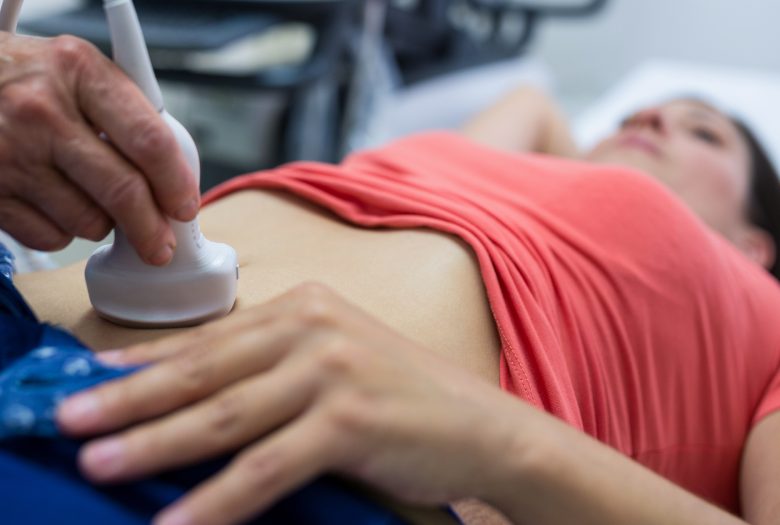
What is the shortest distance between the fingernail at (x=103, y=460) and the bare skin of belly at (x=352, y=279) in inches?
9.2

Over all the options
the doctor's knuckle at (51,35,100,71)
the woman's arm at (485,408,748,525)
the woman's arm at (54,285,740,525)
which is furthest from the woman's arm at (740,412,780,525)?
the doctor's knuckle at (51,35,100,71)

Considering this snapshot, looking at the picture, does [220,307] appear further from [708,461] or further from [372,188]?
[708,461]

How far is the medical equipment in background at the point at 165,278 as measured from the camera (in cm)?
64

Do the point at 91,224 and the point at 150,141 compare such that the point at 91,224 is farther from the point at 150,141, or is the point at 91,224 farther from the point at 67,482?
the point at 67,482

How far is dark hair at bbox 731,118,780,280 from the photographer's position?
4.97ft

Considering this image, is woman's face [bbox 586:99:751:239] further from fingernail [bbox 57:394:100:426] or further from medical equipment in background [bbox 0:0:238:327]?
fingernail [bbox 57:394:100:426]

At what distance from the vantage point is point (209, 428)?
1.49ft

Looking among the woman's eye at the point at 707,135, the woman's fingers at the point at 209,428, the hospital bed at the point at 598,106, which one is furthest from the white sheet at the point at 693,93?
the woman's fingers at the point at 209,428

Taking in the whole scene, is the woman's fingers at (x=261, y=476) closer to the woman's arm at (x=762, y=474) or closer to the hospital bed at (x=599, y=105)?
the woman's arm at (x=762, y=474)

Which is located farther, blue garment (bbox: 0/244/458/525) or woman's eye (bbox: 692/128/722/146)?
woman's eye (bbox: 692/128/722/146)

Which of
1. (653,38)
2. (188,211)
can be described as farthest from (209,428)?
(653,38)

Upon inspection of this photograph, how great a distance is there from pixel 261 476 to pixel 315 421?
0.14 ft

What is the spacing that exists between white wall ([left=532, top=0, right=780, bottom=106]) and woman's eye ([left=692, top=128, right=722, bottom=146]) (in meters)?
1.66

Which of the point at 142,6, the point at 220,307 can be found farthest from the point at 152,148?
the point at 142,6
